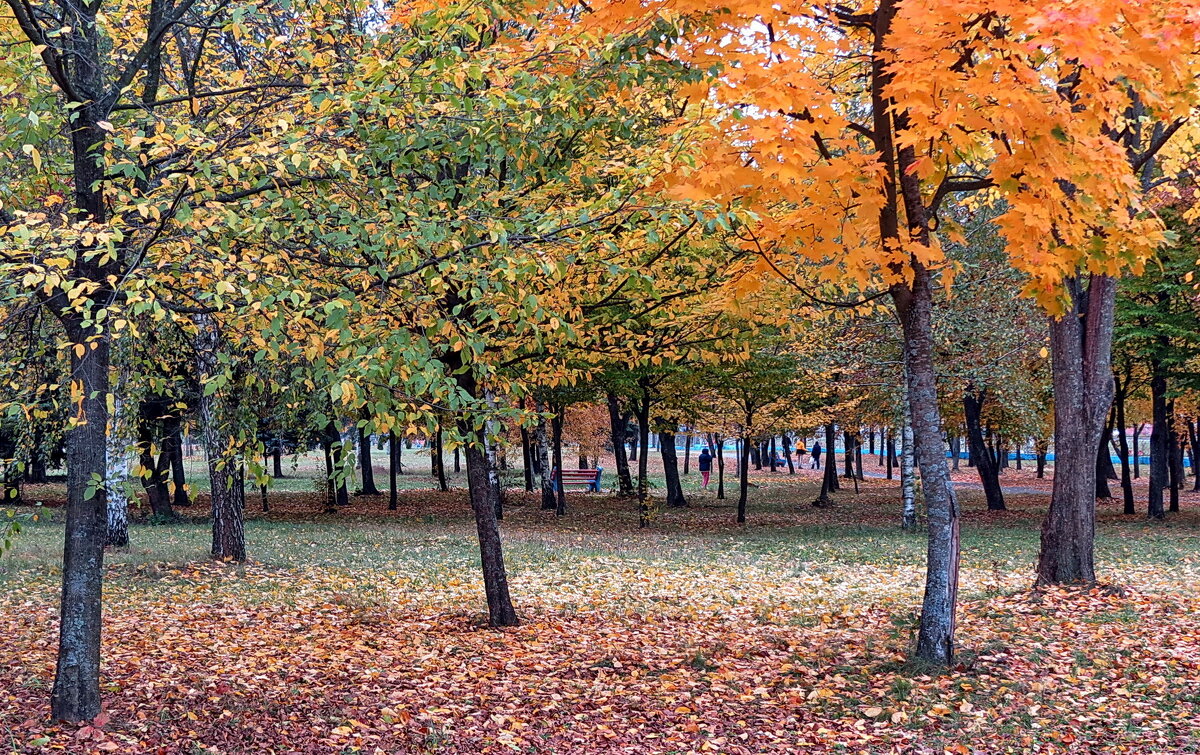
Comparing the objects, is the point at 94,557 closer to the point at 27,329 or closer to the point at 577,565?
the point at 27,329

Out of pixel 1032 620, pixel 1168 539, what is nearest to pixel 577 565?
pixel 1032 620

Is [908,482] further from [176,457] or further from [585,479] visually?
[176,457]

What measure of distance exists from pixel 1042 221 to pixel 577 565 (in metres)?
9.75

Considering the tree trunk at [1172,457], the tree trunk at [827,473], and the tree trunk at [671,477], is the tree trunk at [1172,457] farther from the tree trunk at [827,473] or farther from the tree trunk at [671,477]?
the tree trunk at [671,477]

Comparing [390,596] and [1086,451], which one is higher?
[1086,451]

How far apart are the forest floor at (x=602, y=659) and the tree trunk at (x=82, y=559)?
19 centimetres

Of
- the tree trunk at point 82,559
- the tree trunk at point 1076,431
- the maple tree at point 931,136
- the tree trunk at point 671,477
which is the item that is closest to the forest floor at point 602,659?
the tree trunk at point 82,559

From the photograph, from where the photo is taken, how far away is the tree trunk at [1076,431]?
379 inches

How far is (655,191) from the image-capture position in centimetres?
686

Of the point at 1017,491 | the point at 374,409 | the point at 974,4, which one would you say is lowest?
the point at 1017,491

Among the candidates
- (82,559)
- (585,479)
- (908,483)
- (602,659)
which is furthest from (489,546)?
(585,479)

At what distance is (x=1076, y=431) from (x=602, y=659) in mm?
5851

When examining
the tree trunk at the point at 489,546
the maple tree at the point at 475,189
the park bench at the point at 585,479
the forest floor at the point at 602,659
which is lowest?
the park bench at the point at 585,479

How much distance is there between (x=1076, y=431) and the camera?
380 inches
